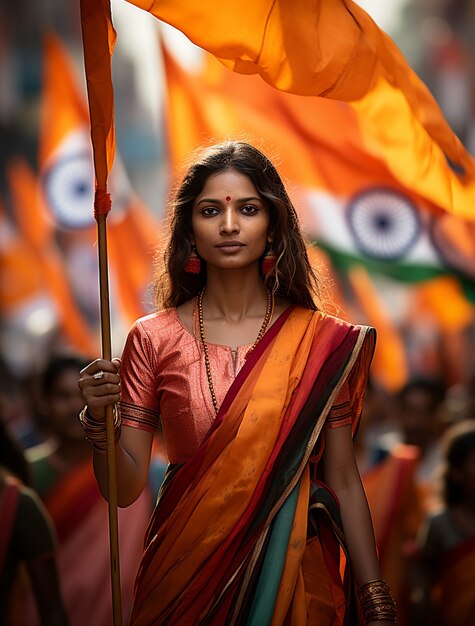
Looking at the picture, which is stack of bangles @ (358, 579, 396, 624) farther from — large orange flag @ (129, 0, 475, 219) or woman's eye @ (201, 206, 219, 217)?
large orange flag @ (129, 0, 475, 219)

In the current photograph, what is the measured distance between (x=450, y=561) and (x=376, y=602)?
9.53 ft

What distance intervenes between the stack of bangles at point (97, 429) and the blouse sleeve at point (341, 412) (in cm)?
69

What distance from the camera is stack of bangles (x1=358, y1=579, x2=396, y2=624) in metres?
4.62

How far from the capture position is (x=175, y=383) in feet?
15.6

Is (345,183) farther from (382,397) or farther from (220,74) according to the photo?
(382,397)

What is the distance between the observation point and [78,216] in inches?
422

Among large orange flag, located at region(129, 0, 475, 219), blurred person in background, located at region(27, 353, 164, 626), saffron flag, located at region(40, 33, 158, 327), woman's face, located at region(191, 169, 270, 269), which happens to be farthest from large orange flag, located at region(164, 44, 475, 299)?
woman's face, located at region(191, 169, 270, 269)

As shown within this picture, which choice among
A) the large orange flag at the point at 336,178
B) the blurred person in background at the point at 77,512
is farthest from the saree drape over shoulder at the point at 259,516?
the large orange flag at the point at 336,178

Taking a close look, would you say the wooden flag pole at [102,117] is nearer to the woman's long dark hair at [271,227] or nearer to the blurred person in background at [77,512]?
the woman's long dark hair at [271,227]

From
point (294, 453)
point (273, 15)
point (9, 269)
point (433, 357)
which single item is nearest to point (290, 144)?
point (273, 15)

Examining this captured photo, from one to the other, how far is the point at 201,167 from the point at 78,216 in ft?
19.5

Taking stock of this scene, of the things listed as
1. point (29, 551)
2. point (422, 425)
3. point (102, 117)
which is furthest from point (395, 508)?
point (102, 117)

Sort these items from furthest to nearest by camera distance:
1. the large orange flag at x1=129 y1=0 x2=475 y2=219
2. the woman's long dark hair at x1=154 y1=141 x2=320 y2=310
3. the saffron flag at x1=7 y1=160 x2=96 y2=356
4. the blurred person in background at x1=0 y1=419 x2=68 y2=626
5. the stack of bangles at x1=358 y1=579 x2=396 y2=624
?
the saffron flag at x1=7 y1=160 x2=96 y2=356
the blurred person in background at x1=0 y1=419 x2=68 y2=626
the large orange flag at x1=129 y1=0 x2=475 y2=219
the woman's long dark hair at x1=154 y1=141 x2=320 y2=310
the stack of bangles at x1=358 y1=579 x2=396 y2=624

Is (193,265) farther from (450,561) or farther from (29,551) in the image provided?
(450,561)
